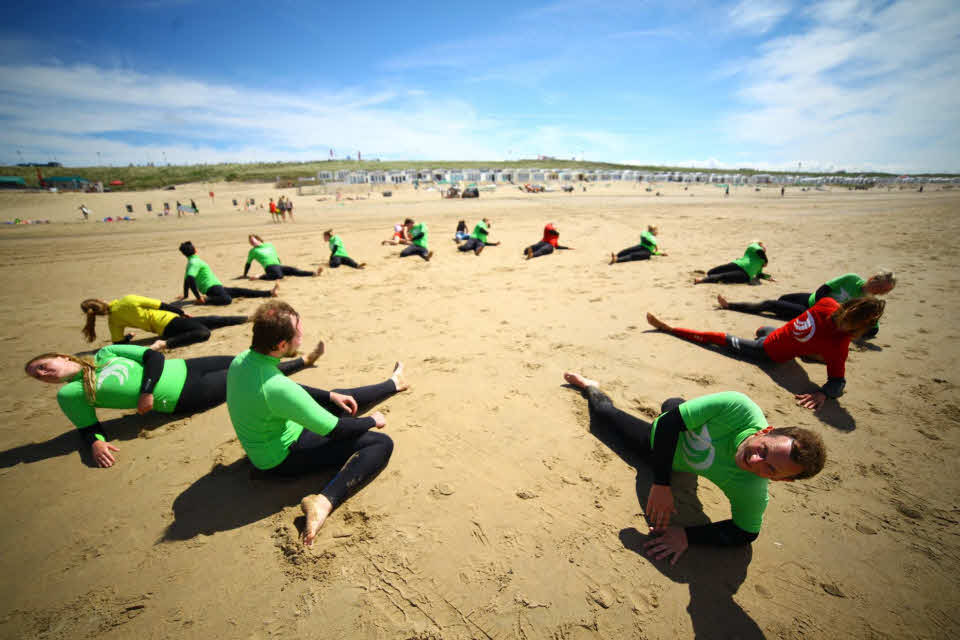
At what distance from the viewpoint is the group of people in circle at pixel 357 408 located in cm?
218

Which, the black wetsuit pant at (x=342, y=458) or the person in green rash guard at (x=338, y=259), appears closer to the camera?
the black wetsuit pant at (x=342, y=458)

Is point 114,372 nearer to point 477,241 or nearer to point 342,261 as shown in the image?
point 342,261

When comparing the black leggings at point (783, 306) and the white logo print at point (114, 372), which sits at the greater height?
the black leggings at point (783, 306)

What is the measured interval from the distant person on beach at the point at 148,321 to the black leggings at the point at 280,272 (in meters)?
2.86

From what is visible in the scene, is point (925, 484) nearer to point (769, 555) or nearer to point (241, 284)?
point (769, 555)

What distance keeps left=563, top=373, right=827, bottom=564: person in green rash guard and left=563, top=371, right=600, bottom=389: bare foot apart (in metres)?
1.21

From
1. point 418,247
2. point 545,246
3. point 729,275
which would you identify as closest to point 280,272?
point 418,247

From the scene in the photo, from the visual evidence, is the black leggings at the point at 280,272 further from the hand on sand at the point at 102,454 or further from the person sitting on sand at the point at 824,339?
the person sitting on sand at the point at 824,339

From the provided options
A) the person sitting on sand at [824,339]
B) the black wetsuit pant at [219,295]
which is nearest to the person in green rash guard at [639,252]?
the person sitting on sand at [824,339]

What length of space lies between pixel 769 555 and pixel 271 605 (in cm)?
320

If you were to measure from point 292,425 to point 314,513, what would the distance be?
28.7 inches

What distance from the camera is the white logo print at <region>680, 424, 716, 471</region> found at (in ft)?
7.59

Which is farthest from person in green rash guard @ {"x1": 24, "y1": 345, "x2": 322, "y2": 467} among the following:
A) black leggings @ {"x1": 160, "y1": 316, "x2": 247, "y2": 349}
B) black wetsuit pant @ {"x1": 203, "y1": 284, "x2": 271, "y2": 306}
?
black wetsuit pant @ {"x1": 203, "y1": 284, "x2": 271, "y2": 306}

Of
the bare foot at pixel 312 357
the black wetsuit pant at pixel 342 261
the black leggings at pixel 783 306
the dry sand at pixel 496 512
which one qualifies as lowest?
the dry sand at pixel 496 512
